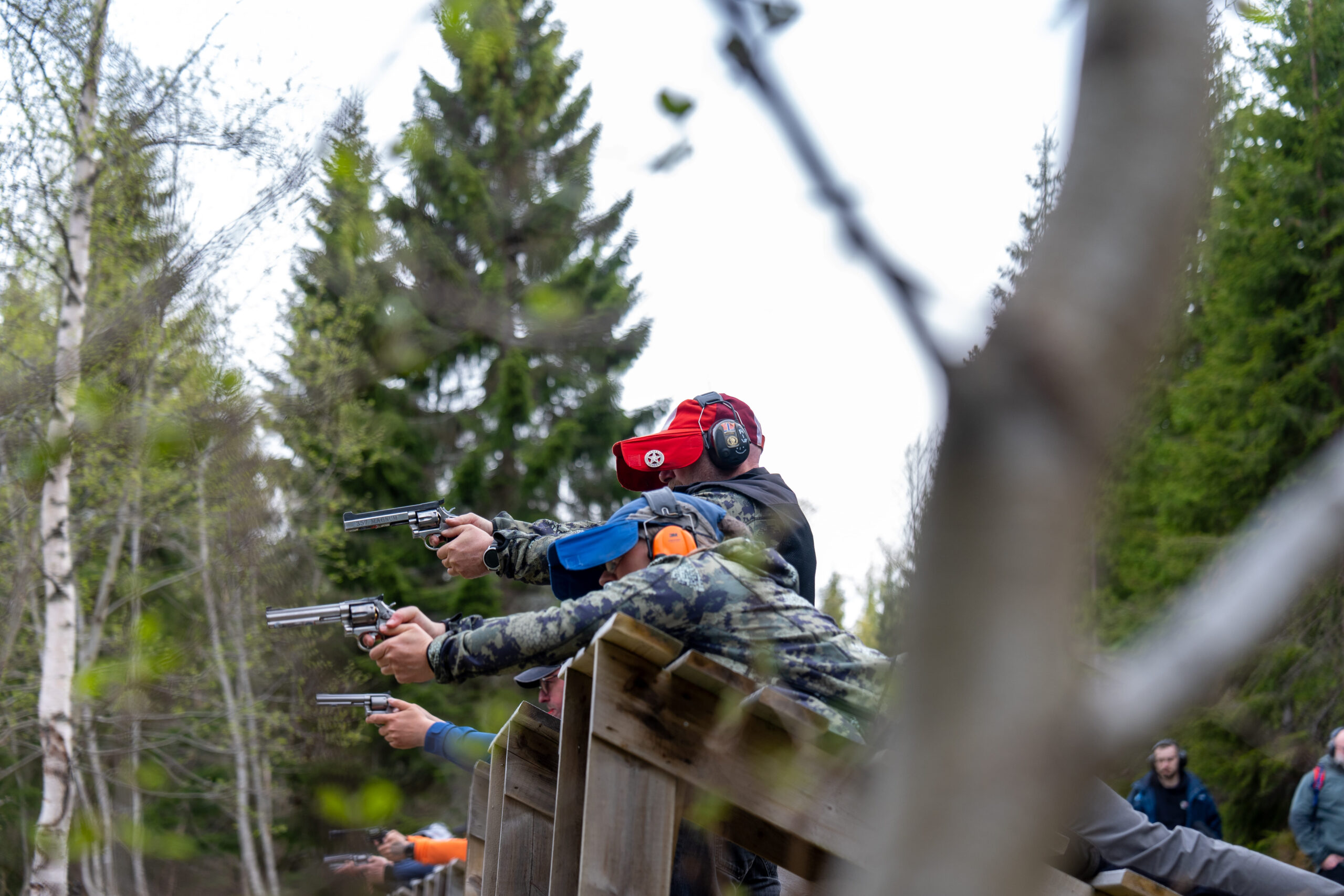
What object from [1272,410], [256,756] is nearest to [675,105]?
[1272,410]

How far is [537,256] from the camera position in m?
5.77

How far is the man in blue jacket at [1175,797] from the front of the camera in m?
7.10

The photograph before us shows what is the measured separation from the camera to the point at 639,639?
2.16 m

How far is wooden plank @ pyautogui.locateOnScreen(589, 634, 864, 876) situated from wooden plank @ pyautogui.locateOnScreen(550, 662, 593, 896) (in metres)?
0.24

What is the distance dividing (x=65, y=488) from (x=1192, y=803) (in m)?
8.99

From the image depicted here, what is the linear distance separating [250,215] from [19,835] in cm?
1697

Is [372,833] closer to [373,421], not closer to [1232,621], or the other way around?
[373,421]

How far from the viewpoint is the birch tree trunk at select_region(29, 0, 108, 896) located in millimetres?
8852

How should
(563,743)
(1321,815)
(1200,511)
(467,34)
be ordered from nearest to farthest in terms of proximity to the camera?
(467,34) < (563,743) < (1321,815) < (1200,511)

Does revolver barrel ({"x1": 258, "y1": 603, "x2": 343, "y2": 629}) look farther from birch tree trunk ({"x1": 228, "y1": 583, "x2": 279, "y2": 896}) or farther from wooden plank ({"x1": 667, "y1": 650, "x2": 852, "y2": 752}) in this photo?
birch tree trunk ({"x1": 228, "y1": 583, "x2": 279, "y2": 896})

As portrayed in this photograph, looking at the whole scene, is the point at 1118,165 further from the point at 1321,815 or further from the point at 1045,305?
the point at 1321,815

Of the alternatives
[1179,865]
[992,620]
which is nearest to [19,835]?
[1179,865]

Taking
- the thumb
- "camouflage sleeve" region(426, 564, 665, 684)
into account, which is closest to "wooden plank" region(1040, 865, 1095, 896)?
"camouflage sleeve" region(426, 564, 665, 684)

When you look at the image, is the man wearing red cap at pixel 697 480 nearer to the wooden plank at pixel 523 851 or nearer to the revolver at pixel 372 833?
the wooden plank at pixel 523 851
